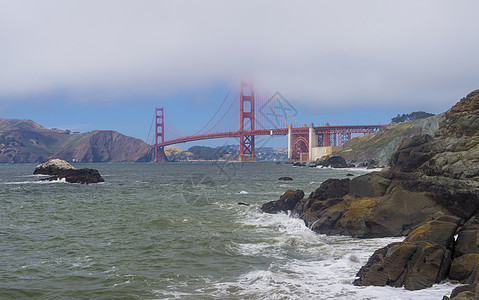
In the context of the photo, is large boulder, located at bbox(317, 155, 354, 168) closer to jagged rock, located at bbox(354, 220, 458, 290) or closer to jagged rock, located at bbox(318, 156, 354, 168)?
jagged rock, located at bbox(318, 156, 354, 168)

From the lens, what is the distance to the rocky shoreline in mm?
8148

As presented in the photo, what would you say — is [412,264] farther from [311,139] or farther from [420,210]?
[311,139]

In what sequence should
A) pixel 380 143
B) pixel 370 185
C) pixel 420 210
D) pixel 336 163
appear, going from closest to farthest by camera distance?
pixel 420 210 → pixel 370 185 → pixel 336 163 → pixel 380 143

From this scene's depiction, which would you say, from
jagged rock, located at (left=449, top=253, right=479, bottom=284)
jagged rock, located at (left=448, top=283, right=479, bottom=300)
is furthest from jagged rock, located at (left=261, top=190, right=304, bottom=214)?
jagged rock, located at (left=448, top=283, right=479, bottom=300)

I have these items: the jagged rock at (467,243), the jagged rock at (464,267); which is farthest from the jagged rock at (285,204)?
the jagged rock at (464,267)

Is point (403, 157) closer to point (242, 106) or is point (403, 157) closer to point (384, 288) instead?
point (384, 288)

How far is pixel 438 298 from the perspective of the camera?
23.7 ft

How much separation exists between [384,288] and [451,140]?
12.6 m

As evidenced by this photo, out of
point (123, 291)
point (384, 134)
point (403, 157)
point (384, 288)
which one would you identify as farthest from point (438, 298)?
point (384, 134)

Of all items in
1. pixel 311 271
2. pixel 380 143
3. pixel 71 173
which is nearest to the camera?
pixel 311 271

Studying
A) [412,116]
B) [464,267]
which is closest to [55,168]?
[464,267]

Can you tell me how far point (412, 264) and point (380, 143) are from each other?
106104mm

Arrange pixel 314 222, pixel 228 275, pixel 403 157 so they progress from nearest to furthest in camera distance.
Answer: pixel 228 275 < pixel 314 222 < pixel 403 157

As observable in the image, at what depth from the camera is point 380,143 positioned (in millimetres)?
107938
